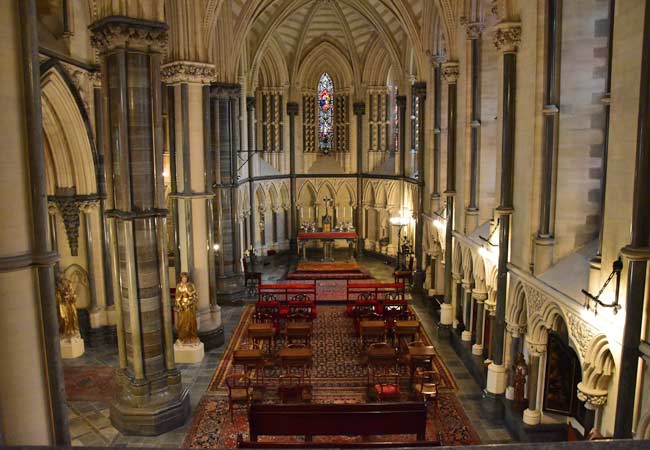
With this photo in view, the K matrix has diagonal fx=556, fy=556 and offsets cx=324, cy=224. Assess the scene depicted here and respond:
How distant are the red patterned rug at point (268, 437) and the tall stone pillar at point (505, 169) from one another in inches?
48.0

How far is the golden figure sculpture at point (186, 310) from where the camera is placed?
47.2 ft

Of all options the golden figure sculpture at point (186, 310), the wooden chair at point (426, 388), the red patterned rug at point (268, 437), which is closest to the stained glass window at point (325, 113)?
the golden figure sculpture at point (186, 310)

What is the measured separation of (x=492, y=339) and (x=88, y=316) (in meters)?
11.9

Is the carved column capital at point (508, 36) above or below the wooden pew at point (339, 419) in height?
above

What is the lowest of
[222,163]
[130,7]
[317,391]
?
[317,391]

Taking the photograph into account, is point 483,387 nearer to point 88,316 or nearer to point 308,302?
point 308,302

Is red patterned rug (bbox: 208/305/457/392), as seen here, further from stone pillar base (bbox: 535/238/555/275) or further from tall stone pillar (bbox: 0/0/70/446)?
tall stone pillar (bbox: 0/0/70/446)

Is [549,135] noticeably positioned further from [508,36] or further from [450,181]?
[450,181]

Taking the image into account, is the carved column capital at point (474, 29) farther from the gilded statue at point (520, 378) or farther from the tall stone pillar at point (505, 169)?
the gilded statue at point (520, 378)

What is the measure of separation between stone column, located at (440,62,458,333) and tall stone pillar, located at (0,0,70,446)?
1299cm

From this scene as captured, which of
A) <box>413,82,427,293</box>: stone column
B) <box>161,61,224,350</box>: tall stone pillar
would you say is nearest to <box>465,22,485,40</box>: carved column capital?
<box>413,82,427,293</box>: stone column

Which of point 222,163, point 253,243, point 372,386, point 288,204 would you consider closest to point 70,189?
point 222,163

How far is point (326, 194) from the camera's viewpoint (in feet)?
110

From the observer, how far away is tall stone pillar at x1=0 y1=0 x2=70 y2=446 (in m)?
6.18
